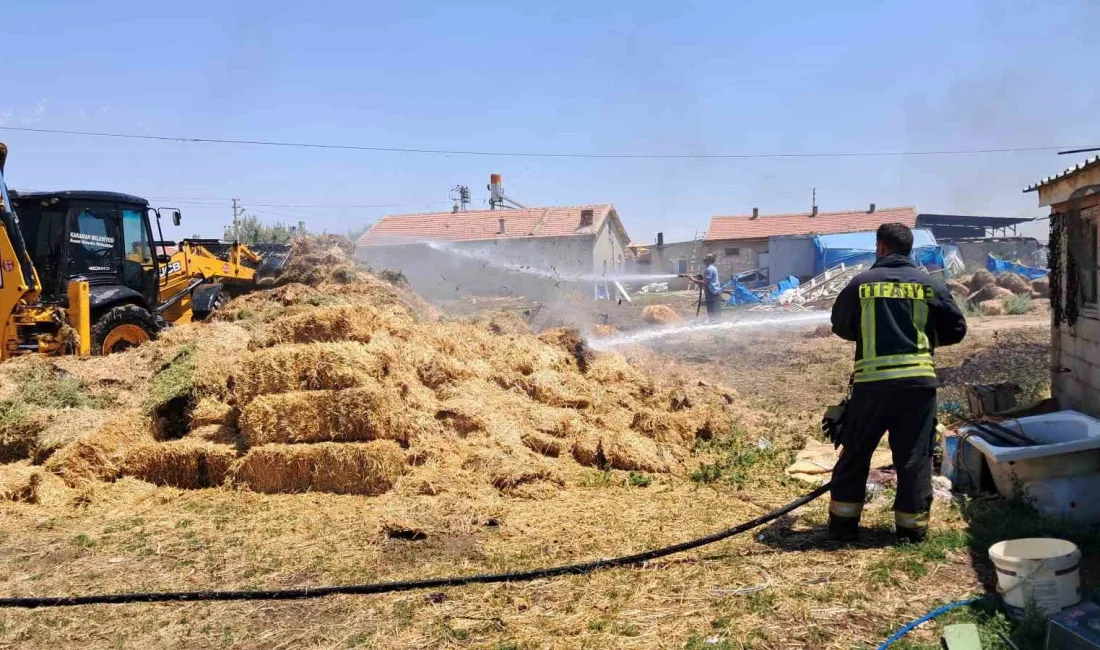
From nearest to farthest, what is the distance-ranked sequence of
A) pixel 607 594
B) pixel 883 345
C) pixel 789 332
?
pixel 607 594 < pixel 883 345 < pixel 789 332

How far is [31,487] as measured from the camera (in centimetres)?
694

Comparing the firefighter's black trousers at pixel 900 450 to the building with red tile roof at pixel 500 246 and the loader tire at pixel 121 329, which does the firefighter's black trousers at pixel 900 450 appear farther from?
the building with red tile roof at pixel 500 246

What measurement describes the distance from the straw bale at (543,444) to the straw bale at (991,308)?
18766mm

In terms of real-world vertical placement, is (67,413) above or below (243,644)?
above

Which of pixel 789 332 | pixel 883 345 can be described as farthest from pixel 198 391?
pixel 789 332

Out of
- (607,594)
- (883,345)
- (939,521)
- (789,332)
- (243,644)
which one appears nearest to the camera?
(243,644)

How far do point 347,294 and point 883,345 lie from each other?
959 cm

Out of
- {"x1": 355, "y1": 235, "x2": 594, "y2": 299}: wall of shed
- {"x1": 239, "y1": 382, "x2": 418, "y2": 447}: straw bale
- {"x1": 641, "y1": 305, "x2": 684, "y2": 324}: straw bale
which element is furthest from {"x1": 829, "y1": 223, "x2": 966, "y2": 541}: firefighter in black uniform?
{"x1": 355, "y1": 235, "x2": 594, "y2": 299}: wall of shed

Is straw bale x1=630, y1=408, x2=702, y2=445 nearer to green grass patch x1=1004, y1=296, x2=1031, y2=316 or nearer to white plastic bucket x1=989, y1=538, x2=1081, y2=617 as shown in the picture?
white plastic bucket x1=989, y1=538, x2=1081, y2=617

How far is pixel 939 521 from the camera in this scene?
5512mm

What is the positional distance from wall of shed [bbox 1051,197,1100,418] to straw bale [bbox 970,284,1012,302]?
62.4ft

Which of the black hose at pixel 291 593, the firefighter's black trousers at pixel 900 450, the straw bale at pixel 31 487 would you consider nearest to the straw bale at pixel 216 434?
the straw bale at pixel 31 487

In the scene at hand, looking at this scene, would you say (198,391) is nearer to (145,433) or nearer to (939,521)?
(145,433)

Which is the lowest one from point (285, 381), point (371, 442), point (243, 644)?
point (243, 644)
